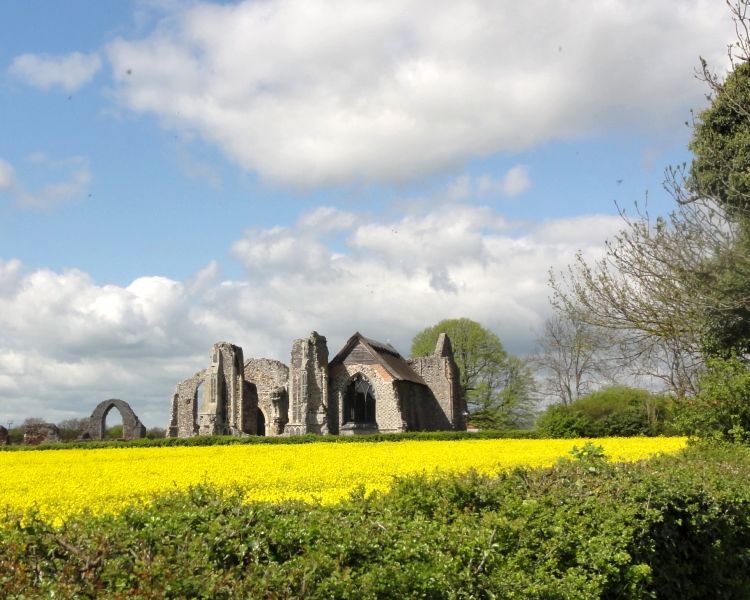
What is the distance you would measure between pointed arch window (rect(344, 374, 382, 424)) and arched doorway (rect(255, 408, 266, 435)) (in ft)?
19.6

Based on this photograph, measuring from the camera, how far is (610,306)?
2228cm

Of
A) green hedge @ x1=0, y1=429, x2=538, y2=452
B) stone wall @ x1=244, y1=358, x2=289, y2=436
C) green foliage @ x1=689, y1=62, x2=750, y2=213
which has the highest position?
green foliage @ x1=689, y1=62, x2=750, y2=213

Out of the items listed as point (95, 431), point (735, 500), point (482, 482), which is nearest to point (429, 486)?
point (482, 482)

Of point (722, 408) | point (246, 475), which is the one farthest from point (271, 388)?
point (722, 408)

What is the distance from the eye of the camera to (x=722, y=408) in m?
15.8

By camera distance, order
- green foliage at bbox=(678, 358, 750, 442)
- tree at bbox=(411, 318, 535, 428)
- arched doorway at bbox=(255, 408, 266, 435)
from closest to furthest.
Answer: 1. green foliage at bbox=(678, 358, 750, 442)
2. arched doorway at bbox=(255, 408, 266, 435)
3. tree at bbox=(411, 318, 535, 428)

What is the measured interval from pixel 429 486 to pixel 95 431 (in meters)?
46.9

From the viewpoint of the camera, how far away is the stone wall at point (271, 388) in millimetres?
48781

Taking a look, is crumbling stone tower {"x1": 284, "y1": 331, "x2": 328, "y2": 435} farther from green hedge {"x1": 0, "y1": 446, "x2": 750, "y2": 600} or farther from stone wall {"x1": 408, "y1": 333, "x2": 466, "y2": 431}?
green hedge {"x1": 0, "y1": 446, "x2": 750, "y2": 600}

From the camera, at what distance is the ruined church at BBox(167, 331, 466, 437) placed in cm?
4719

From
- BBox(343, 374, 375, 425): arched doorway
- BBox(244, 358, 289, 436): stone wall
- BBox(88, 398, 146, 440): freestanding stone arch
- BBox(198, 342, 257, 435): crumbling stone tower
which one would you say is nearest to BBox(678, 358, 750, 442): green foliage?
BBox(343, 374, 375, 425): arched doorway

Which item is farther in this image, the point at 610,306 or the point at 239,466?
the point at 610,306

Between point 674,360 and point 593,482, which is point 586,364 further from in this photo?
point 593,482

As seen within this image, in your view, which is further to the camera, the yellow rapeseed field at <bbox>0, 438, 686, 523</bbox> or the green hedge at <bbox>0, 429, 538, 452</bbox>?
the green hedge at <bbox>0, 429, 538, 452</bbox>
